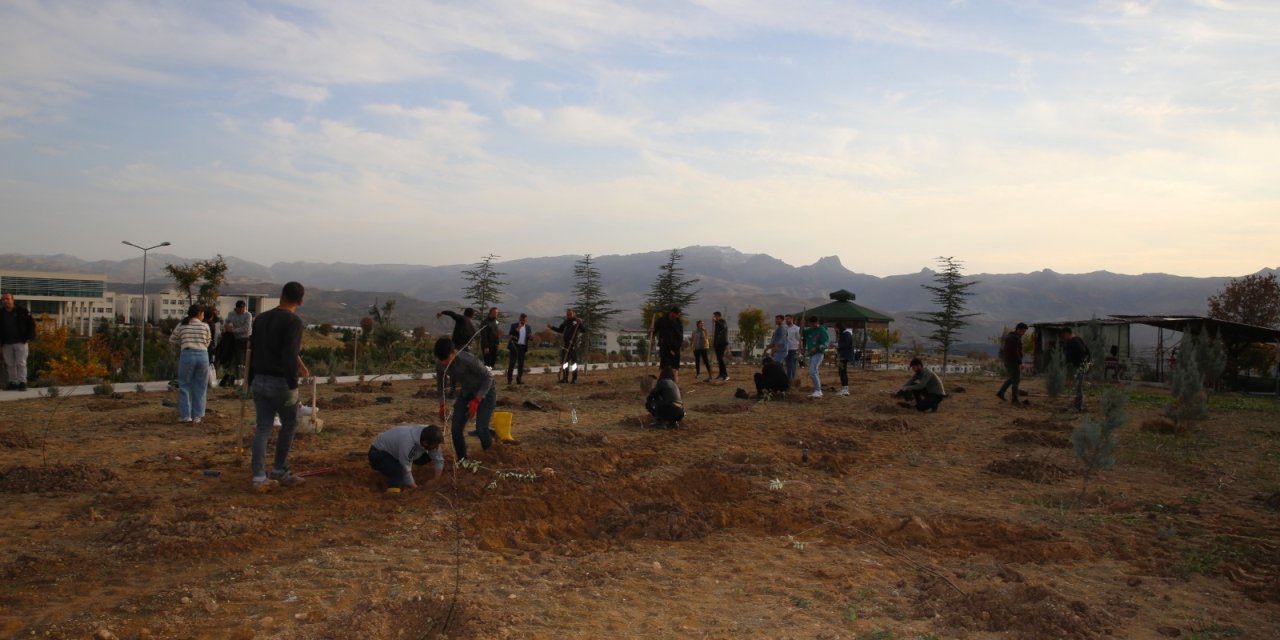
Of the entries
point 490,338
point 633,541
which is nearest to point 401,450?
point 633,541

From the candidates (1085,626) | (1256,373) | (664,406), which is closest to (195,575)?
(1085,626)

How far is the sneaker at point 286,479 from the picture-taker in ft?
22.9

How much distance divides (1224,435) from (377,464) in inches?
475

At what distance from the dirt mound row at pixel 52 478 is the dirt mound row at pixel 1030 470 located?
885 centimetres

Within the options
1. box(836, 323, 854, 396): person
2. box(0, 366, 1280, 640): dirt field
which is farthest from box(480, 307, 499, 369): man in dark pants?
box(836, 323, 854, 396): person

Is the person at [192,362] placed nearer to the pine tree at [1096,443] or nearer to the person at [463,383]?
the person at [463,383]

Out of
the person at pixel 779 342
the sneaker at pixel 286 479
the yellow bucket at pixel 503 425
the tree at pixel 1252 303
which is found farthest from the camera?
the tree at pixel 1252 303

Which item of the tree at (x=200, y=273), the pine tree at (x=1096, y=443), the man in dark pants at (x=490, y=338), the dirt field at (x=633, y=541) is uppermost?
the tree at (x=200, y=273)

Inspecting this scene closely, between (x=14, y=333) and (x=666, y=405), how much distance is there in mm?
10458

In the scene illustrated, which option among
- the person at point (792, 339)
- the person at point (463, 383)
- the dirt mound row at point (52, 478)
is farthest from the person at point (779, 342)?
the dirt mound row at point (52, 478)

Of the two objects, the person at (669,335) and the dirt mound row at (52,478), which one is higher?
the person at (669,335)

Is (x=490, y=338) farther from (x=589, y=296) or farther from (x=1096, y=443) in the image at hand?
(x=589, y=296)

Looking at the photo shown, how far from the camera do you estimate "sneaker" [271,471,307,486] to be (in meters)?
6.97

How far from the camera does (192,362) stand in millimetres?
9969
